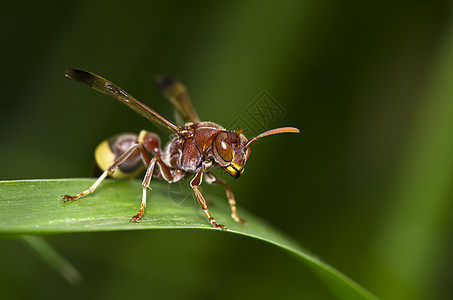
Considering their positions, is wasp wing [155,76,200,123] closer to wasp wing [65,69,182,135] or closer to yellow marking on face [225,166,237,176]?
wasp wing [65,69,182,135]

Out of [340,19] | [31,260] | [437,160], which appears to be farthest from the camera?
[340,19]

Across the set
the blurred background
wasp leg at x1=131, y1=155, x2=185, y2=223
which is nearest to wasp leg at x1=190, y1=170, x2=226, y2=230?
wasp leg at x1=131, y1=155, x2=185, y2=223

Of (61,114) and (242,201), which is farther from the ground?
(242,201)

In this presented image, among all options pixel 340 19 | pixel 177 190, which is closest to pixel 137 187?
pixel 177 190

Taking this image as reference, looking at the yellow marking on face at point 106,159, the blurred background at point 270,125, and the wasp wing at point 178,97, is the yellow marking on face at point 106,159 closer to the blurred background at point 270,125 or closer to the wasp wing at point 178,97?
the wasp wing at point 178,97

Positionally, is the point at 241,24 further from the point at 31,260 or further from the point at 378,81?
the point at 31,260

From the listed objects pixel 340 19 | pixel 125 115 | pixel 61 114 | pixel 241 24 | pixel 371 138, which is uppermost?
pixel 340 19

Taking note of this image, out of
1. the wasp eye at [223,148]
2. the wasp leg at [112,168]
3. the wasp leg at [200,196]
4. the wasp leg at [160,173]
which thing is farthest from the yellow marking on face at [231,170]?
the wasp leg at [112,168]
